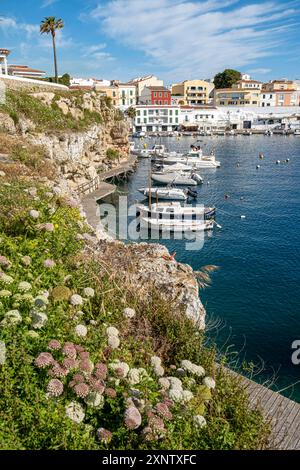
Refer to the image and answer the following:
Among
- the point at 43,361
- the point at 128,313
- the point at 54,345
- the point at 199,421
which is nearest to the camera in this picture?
the point at 43,361

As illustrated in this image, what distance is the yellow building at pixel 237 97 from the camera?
389 feet

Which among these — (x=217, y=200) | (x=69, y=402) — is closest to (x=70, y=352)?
(x=69, y=402)

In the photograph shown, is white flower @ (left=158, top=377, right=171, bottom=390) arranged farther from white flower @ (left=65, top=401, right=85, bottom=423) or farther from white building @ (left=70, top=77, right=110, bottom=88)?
white building @ (left=70, top=77, right=110, bottom=88)

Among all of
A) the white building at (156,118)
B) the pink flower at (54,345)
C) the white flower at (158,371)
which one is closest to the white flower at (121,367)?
the white flower at (158,371)

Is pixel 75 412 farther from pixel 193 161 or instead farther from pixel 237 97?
pixel 237 97

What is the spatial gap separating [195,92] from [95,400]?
13246cm

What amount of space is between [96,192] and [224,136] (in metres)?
76.3

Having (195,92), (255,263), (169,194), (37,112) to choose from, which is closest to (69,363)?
(255,263)

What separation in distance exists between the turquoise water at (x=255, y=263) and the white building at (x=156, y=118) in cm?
5702

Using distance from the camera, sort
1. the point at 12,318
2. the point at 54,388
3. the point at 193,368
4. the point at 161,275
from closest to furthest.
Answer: the point at 54,388, the point at 12,318, the point at 193,368, the point at 161,275

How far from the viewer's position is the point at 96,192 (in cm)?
3753

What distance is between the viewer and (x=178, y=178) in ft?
159

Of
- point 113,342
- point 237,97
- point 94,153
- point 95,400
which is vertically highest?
point 237,97
